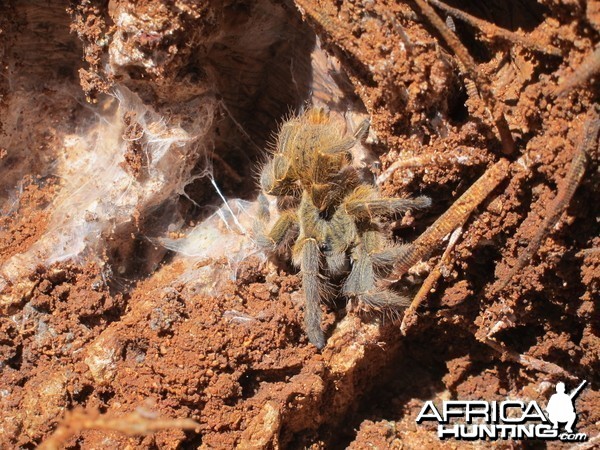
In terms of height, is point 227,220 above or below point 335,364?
above

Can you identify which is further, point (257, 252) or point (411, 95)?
point (257, 252)

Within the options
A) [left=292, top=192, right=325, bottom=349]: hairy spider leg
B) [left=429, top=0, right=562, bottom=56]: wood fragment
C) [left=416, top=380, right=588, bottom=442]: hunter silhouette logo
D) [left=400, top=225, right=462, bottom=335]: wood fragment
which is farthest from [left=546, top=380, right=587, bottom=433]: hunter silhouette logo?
[left=429, top=0, right=562, bottom=56]: wood fragment

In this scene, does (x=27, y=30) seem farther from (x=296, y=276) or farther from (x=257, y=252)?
(x=296, y=276)

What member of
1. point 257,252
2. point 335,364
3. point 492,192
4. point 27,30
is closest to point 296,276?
point 257,252

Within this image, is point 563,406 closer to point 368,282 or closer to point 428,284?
point 428,284

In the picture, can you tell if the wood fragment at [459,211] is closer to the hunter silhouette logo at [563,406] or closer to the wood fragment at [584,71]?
the wood fragment at [584,71]

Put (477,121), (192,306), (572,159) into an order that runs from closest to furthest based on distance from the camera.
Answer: (572,159), (477,121), (192,306)

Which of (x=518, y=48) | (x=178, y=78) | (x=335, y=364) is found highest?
(x=178, y=78)

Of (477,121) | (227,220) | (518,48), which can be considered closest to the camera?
(518,48)

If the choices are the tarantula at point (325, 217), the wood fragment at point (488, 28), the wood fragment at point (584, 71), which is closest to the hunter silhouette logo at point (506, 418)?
the tarantula at point (325, 217)
